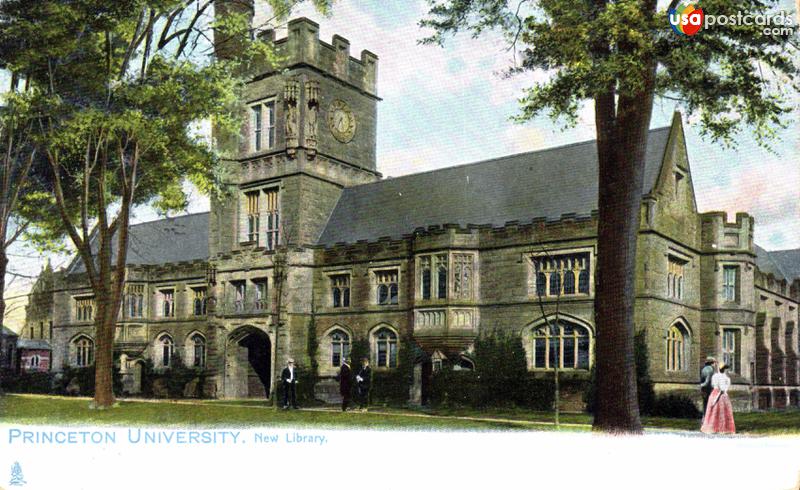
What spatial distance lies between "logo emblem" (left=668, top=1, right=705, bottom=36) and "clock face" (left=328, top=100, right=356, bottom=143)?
6.50m

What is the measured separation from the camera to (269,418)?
28.6 ft

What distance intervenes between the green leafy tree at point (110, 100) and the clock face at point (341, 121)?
3.95m

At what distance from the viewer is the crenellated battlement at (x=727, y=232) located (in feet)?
31.1

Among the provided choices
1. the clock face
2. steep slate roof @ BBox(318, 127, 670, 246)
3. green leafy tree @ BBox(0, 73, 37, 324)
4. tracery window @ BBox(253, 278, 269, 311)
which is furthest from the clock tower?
green leafy tree @ BBox(0, 73, 37, 324)

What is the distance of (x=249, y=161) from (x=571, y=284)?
6.09 metres

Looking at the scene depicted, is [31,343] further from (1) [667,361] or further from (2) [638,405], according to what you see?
(1) [667,361]

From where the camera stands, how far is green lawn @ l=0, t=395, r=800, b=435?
802cm

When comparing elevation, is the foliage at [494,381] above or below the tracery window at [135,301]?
below

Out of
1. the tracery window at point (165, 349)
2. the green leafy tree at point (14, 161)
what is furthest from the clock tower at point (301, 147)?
the green leafy tree at point (14, 161)

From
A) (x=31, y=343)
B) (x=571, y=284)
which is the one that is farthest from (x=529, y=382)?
(x=31, y=343)

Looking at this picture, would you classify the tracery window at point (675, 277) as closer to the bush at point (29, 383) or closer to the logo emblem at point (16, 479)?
the bush at point (29, 383)

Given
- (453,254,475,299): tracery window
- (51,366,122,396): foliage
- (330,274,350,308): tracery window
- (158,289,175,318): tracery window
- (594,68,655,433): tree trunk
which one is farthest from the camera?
(330,274,350,308): tracery window

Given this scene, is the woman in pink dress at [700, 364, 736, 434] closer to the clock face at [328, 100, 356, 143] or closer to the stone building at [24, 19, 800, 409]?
the stone building at [24, 19, 800, 409]

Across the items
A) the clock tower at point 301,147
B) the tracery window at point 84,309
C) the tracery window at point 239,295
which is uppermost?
the clock tower at point 301,147
